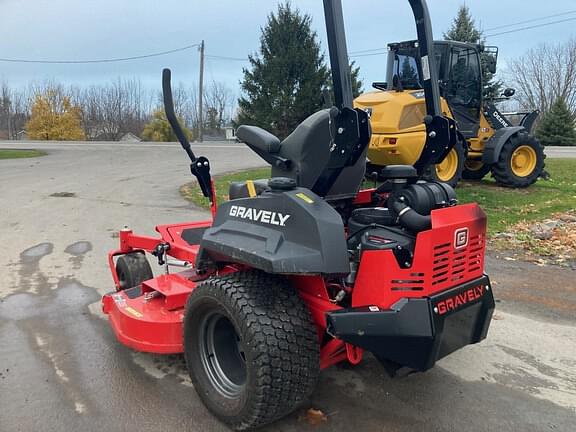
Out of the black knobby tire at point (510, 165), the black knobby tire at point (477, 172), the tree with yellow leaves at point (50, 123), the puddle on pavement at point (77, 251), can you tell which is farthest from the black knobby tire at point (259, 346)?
the tree with yellow leaves at point (50, 123)

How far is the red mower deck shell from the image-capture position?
7.60 feet

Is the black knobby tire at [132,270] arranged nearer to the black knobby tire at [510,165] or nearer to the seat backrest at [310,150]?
the seat backrest at [310,150]

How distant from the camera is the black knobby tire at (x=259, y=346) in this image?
2416 millimetres

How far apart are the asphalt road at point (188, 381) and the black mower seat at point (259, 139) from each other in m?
1.50

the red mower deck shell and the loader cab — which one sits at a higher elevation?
the loader cab

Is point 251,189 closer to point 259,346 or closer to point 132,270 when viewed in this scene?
point 259,346

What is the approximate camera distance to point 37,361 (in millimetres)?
3471

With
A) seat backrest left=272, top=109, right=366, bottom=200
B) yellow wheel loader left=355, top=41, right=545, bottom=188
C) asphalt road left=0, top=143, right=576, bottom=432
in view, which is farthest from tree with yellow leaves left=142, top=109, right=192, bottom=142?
seat backrest left=272, top=109, right=366, bottom=200

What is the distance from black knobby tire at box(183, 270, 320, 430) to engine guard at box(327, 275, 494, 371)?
0.22 metres

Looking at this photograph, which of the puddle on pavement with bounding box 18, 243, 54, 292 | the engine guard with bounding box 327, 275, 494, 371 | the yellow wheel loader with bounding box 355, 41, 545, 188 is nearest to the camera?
the engine guard with bounding box 327, 275, 494, 371

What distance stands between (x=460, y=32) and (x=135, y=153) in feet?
64.3

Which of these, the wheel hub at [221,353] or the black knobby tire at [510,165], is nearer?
the wheel hub at [221,353]

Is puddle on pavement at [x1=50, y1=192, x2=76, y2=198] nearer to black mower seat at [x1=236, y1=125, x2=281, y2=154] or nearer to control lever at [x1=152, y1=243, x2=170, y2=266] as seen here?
control lever at [x1=152, y1=243, x2=170, y2=266]

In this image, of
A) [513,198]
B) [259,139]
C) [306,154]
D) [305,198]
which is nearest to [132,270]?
[259,139]
